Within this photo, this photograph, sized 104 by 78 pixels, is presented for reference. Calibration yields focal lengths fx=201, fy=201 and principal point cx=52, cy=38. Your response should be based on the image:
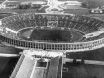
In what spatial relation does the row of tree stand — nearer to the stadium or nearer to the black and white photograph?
the black and white photograph

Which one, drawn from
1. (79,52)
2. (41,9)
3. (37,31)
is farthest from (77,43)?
(41,9)

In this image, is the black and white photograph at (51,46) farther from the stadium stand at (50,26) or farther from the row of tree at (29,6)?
the row of tree at (29,6)

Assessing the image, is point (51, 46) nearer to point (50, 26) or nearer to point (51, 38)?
point (51, 38)

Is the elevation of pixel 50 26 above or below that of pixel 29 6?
below

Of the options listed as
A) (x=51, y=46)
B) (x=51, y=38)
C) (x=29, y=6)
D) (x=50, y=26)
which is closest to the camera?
(x=51, y=46)

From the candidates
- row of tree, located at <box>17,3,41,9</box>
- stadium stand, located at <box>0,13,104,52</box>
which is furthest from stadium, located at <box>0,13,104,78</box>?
row of tree, located at <box>17,3,41,9</box>

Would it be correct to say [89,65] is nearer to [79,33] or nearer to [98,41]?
[98,41]

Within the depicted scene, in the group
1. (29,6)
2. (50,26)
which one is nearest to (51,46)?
Answer: (50,26)

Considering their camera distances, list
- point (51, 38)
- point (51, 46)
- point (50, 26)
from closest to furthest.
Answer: point (51, 46) < point (51, 38) < point (50, 26)
